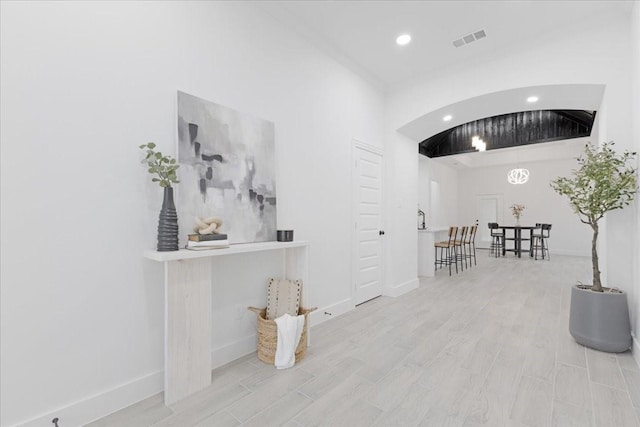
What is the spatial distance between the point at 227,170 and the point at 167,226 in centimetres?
75

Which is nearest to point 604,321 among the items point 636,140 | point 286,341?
point 636,140

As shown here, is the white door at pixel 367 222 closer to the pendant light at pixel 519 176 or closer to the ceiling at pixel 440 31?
the ceiling at pixel 440 31

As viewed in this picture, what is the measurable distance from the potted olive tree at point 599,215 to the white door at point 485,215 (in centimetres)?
889

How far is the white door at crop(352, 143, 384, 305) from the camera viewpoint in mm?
4059

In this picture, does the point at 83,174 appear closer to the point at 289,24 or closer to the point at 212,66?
the point at 212,66

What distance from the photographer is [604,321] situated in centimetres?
264

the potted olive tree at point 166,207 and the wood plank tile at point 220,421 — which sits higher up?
the potted olive tree at point 166,207

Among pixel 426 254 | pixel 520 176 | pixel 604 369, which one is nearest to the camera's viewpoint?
pixel 604 369

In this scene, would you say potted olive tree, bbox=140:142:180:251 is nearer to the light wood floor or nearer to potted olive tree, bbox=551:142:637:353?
the light wood floor

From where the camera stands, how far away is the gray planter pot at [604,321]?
2598 mm

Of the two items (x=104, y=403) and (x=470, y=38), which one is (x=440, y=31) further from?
(x=104, y=403)

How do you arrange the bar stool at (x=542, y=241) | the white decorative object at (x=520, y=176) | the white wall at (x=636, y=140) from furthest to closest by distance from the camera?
the white decorative object at (x=520, y=176), the bar stool at (x=542, y=241), the white wall at (x=636, y=140)

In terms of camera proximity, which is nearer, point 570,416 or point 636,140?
point 570,416

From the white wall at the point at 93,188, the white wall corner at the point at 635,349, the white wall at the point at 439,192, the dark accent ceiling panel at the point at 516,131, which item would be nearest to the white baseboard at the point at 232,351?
the white wall at the point at 93,188
